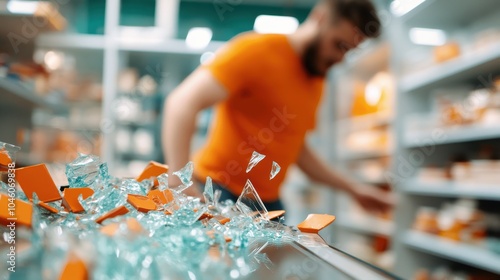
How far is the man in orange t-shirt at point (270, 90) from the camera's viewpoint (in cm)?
168

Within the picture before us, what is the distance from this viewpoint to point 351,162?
4.63 m

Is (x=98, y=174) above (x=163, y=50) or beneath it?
beneath

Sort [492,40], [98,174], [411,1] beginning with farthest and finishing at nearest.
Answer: [411,1] < [492,40] < [98,174]

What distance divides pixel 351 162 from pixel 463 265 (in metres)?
1.82

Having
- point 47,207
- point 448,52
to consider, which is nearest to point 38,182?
point 47,207

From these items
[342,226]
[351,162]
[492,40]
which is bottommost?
[342,226]

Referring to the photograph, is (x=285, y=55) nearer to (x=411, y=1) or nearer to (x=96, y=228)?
(x=96, y=228)

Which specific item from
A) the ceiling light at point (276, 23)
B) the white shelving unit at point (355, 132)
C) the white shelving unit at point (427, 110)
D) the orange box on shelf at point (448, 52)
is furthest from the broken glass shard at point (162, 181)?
the ceiling light at point (276, 23)

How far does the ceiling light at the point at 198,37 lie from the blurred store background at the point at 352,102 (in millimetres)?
20

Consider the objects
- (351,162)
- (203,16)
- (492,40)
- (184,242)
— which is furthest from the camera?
(203,16)

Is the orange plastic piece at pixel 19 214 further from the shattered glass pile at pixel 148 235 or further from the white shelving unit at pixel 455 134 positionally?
the white shelving unit at pixel 455 134

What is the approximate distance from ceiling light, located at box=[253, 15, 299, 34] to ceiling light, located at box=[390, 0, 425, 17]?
157 cm

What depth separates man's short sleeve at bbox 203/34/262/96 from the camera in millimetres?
1661

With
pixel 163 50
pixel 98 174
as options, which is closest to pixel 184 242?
pixel 98 174
